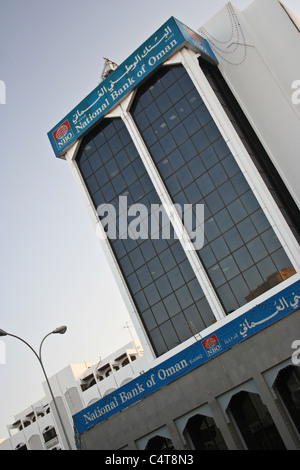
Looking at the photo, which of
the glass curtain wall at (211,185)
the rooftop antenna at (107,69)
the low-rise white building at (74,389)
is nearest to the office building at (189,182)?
the glass curtain wall at (211,185)

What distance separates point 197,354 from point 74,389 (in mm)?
57508

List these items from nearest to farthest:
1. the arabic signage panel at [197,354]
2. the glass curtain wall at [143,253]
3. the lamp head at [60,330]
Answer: the arabic signage panel at [197,354] → the lamp head at [60,330] → the glass curtain wall at [143,253]

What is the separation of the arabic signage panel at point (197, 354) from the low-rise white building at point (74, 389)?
44897 mm

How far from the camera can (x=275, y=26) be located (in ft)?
131

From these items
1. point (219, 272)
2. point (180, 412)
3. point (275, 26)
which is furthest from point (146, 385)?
point (275, 26)

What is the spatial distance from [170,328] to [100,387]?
4369cm

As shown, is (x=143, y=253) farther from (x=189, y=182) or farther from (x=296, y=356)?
(x=296, y=356)

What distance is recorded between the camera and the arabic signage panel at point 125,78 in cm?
3969

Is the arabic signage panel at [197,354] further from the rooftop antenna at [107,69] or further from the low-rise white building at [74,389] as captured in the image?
the low-rise white building at [74,389]

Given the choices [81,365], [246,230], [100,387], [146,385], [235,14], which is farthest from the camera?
[81,365]

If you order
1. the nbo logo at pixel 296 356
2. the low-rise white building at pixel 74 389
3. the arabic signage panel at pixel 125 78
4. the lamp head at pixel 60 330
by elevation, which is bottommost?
the nbo logo at pixel 296 356

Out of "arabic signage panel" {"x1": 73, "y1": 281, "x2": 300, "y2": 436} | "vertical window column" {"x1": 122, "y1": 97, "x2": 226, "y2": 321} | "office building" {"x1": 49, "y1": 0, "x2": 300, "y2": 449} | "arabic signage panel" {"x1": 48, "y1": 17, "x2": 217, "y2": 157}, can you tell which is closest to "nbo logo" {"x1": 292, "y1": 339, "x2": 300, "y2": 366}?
"arabic signage panel" {"x1": 73, "y1": 281, "x2": 300, "y2": 436}

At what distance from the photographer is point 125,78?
42.0 metres

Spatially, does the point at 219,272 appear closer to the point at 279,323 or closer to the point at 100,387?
the point at 279,323
